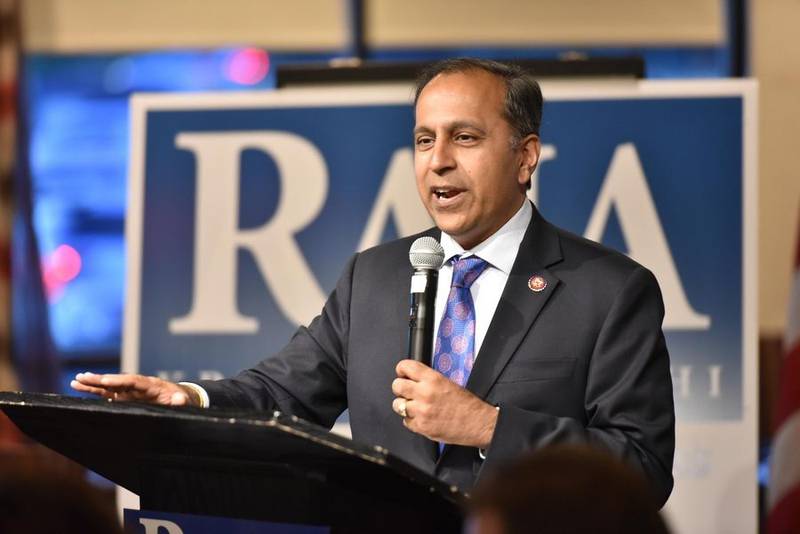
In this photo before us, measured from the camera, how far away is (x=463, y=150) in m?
2.61

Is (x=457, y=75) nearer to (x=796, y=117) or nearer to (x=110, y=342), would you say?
(x=796, y=117)

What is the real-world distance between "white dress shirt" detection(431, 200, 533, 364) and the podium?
0.65m

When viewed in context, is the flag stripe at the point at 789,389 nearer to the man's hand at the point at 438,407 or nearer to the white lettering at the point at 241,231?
the white lettering at the point at 241,231

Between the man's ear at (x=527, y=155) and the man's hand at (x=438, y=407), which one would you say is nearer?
the man's hand at (x=438, y=407)

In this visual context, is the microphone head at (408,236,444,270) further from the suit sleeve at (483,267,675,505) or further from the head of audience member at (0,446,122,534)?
the head of audience member at (0,446,122,534)

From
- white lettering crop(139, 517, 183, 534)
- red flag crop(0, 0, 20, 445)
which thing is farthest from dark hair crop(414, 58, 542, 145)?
red flag crop(0, 0, 20, 445)

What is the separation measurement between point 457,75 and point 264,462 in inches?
39.9

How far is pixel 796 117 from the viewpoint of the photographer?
595cm

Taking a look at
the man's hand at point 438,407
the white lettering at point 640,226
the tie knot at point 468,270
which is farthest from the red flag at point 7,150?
the man's hand at point 438,407

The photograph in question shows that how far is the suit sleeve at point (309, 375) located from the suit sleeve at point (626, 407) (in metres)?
0.55

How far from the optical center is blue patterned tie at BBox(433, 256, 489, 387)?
251 cm

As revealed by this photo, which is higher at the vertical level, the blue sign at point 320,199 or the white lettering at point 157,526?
the blue sign at point 320,199

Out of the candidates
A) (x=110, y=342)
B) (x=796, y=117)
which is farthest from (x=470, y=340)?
(x=110, y=342)

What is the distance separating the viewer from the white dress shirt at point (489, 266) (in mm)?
2596
